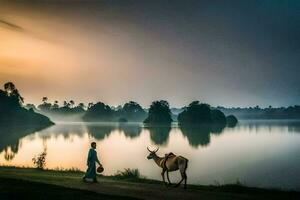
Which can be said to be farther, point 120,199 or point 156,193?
point 156,193

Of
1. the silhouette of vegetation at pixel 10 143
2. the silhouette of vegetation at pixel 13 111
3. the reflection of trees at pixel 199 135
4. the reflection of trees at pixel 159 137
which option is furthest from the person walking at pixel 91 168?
the silhouette of vegetation at pixel 13 111

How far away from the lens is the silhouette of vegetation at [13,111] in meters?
171

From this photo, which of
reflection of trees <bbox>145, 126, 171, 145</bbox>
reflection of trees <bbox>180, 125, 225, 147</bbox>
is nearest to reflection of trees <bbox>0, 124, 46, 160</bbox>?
reflection of trees <bbox>145, 126, 171, 145</bbox>

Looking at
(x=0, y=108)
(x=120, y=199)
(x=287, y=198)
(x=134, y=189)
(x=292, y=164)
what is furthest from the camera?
(x=0, y=108)

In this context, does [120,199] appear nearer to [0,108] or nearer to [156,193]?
[156,193]

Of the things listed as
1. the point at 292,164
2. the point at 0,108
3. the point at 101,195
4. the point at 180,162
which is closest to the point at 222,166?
the point at 292,164

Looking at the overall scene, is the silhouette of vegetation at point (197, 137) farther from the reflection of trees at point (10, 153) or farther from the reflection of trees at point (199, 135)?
the reflection of trees at point (10, 153)

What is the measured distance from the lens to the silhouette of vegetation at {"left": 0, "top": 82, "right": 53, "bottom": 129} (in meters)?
171

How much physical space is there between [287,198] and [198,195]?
3.92 meters

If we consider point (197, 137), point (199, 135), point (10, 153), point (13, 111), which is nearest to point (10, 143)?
point (10, 153)

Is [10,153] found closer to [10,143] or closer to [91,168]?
[10,143]

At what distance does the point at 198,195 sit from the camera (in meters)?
17.9

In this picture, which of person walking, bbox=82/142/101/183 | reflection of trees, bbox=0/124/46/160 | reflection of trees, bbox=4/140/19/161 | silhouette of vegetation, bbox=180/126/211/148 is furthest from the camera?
silhouette of vegetation, bbox=180/126/211/148

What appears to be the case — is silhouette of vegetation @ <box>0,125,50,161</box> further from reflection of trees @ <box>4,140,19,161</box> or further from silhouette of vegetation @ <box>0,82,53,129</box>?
silhouette of vegetation @ <box>0,82,53,129</box>
